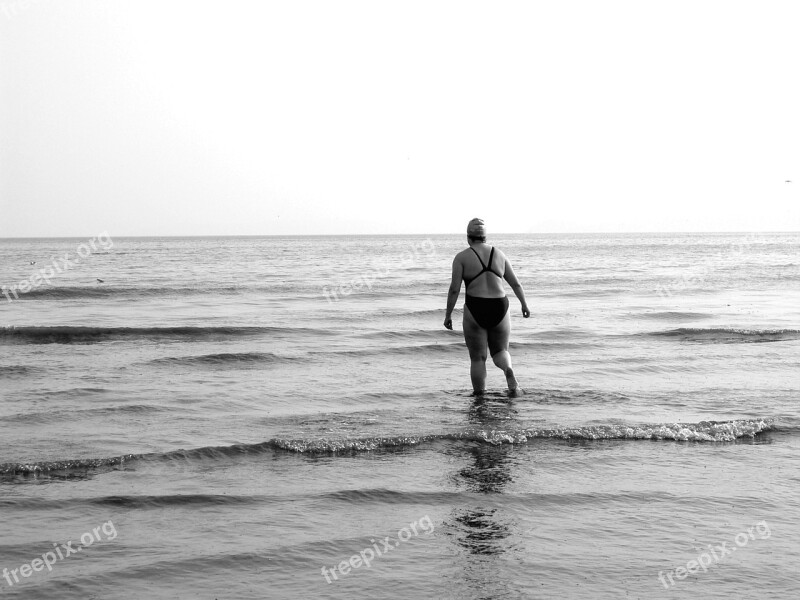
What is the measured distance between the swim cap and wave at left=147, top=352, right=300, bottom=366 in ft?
14.9

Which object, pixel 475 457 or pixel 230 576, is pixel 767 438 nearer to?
pixel 475 457

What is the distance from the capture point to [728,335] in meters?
15.2

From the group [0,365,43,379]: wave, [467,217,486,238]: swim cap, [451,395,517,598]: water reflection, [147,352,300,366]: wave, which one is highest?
[467,217,486,238]: swim cap

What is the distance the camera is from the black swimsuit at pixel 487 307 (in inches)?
359

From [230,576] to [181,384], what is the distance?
21.0 ft

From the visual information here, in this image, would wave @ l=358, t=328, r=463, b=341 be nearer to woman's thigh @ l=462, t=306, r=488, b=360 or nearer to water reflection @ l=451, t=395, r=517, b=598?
woman's thigh @ l=462, t=306, r=488, b=360

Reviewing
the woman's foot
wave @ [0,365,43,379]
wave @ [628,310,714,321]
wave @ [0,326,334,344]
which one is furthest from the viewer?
wave @ [628,310,714,321]

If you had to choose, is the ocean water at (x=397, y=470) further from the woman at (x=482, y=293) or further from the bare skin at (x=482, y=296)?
the woman at (x=482, y=293)

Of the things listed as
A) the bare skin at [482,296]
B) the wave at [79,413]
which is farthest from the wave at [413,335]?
the wave at [79,413]

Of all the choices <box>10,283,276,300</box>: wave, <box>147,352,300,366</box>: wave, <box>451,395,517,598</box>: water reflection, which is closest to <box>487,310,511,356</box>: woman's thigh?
<box>451,395,517,598</box>: water reflection

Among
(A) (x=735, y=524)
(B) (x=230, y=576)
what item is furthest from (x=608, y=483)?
(B) (x=230, y=576)

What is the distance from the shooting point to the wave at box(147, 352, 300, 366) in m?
12.5

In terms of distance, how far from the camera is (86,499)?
5.73 meters

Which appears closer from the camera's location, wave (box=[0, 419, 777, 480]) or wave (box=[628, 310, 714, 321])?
wave (box=[0, 419, 777, 480])
